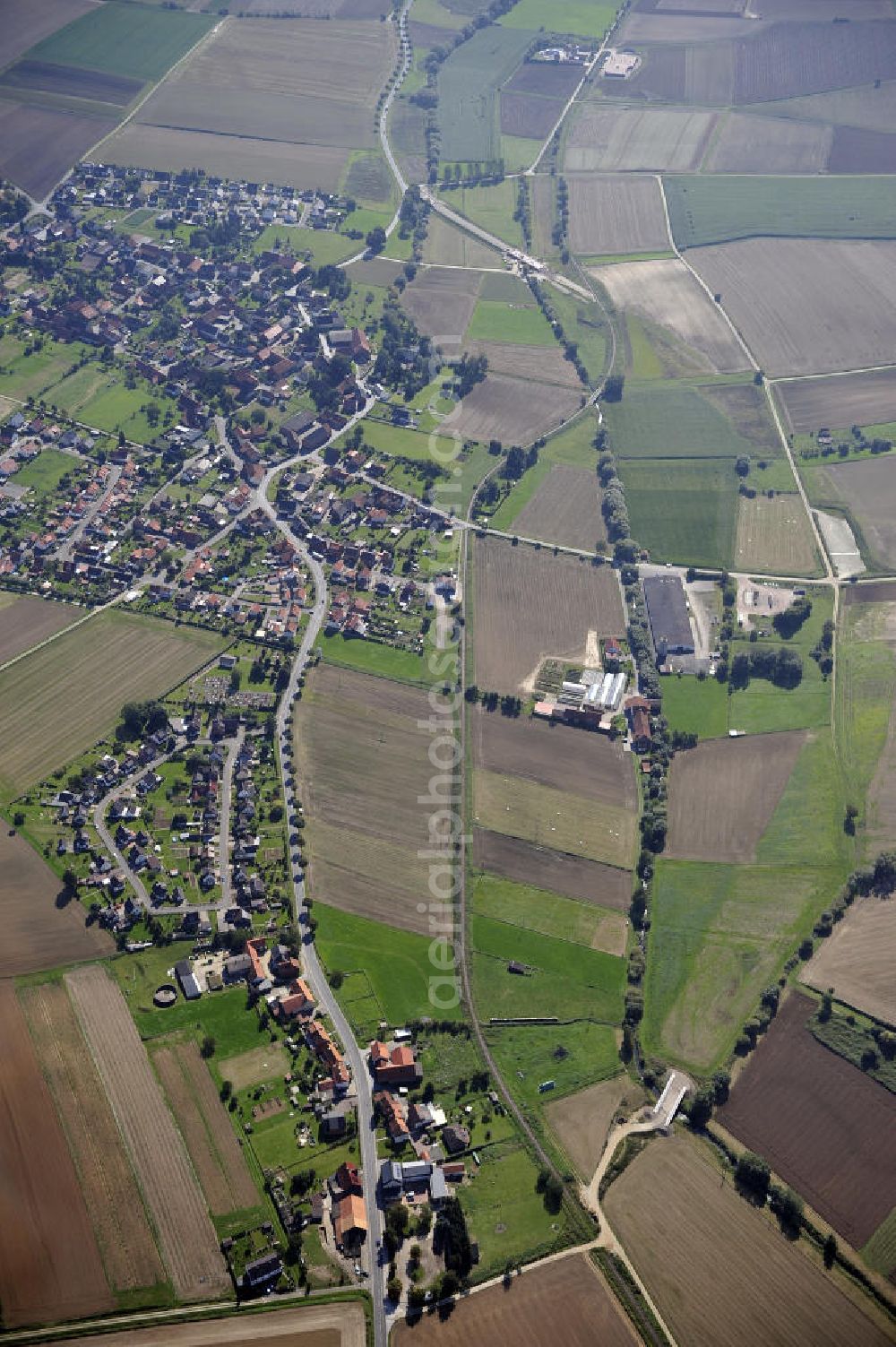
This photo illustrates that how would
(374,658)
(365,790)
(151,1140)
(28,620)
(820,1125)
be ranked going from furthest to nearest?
(28,620) → (374,658) → (365,790) → (820,1125) → (151,1140)

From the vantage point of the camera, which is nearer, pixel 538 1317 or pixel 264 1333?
pixel 264 1333

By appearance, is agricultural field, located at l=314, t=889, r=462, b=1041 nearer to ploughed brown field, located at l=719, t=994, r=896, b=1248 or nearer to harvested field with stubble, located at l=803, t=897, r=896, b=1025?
ploughed brown field, located at l=719, t=994, r=896, b=1248

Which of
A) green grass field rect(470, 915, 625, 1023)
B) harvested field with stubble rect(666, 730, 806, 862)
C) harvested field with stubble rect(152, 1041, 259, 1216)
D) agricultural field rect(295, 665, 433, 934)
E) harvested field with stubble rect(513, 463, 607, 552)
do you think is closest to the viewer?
harvested field with stubble rect(152, 1041, 259, 1216)

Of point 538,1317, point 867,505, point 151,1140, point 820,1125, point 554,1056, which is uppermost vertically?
point 867,505

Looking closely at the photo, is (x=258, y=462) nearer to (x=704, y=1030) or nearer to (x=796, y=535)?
(x=796, y=535)

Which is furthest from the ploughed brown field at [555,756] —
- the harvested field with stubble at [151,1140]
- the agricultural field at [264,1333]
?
the agricultural field at [264,1333]

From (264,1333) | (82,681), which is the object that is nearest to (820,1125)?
(264,1333)

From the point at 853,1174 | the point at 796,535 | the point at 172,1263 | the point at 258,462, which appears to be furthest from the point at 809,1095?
the point at 258,462

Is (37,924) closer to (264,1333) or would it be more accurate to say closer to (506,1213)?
(264,1333)

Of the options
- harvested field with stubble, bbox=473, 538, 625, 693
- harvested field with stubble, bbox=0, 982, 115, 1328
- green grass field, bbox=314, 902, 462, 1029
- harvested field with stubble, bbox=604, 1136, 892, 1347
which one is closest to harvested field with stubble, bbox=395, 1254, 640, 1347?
harvested field with stubble, bbox=604, 1136, 892, 1347
